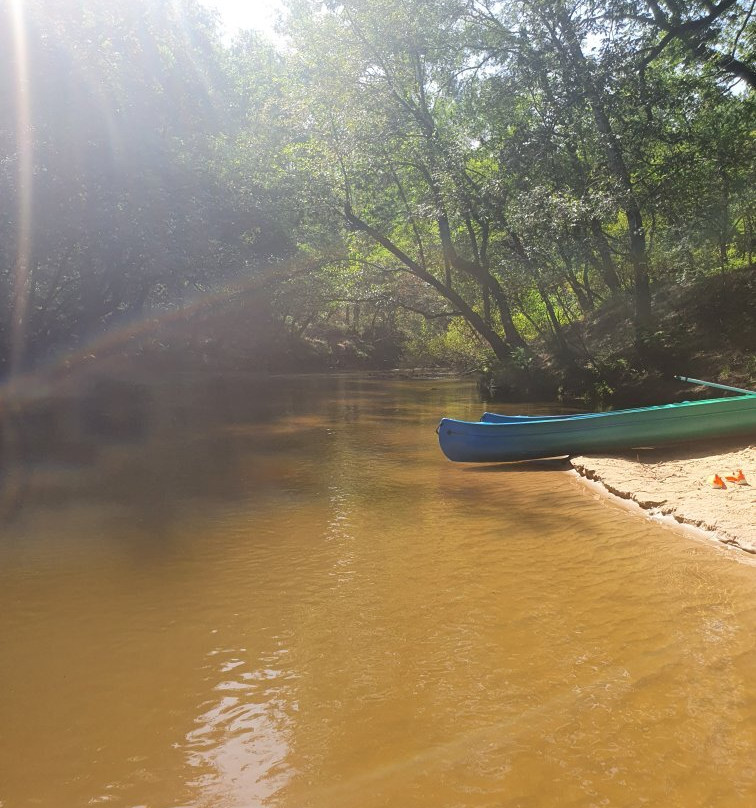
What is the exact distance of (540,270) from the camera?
16.5 meters

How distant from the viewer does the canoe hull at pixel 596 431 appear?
27.1 feet

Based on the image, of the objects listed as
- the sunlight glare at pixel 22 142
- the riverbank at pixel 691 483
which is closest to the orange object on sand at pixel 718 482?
the riverbank at pixel 691 483

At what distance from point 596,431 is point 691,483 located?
6.64ft

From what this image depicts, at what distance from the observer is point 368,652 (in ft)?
11.2

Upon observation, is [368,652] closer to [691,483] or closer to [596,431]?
[691,483]

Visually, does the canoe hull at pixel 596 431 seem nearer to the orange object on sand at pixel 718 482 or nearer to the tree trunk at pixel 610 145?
the orange object on sand at pixel 718 482

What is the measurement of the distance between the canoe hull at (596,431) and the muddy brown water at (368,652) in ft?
4.61

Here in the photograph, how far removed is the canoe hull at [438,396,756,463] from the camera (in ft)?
27.1

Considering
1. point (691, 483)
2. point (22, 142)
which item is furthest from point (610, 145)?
point (22, 142)

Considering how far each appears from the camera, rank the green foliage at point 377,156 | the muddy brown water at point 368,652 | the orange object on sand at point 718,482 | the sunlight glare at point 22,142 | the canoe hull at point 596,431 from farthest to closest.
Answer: the green foliage at point 377,156 < the sunlight glare at point 22,142 < the canoe hull at point 596,431 < the orange object on sand at point 718,482 < the muddy brown water at point 368,652

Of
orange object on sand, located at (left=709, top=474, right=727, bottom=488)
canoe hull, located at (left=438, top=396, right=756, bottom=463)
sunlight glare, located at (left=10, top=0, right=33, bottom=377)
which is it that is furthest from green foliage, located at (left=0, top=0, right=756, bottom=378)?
orange object on sand, located at (left=709, top=474, right=727, bottom=488)

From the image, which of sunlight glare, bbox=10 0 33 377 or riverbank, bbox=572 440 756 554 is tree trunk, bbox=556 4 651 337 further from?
sunlight glare, bbox=10 0 33 377

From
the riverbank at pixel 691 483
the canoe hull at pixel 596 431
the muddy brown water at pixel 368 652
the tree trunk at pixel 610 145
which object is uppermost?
the tree trunk at pixel 610 145

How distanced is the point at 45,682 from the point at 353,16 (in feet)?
61.9
